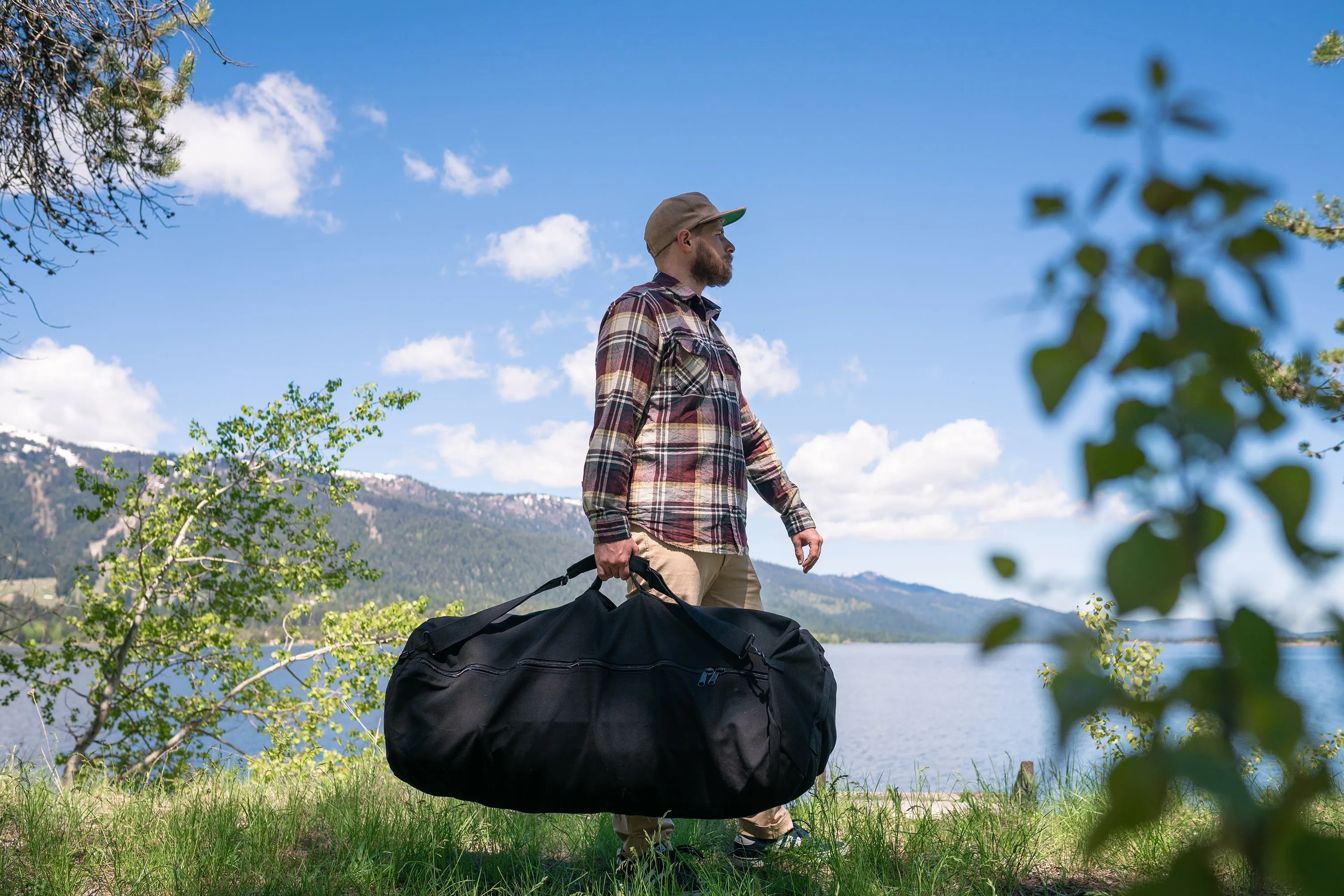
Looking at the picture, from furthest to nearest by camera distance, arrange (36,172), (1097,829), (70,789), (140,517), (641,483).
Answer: (140,517)
(36,172)
(70,789)
(641,483)
(1097,829)

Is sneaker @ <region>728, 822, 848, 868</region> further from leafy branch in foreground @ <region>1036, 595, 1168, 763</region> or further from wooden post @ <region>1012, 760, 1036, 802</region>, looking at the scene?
leafy branch in foreground @ <region>1036, 595, 1168, 763</region>

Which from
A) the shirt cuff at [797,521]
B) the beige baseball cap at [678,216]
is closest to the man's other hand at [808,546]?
the shirt cuff at [797,521]

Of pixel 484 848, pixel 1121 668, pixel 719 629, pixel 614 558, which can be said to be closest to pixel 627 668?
pixel 719 629

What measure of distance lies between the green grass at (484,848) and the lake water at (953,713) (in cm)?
37

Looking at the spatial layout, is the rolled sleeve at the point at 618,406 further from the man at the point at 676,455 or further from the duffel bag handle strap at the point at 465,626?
the duffel bag handle strap at the point at 465,626

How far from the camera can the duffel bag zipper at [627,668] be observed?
2.22m

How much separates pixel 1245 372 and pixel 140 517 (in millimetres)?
9171

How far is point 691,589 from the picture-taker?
9.23 feet

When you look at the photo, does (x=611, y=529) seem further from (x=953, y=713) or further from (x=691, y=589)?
(x=953, y=713)

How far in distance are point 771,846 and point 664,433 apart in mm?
1396

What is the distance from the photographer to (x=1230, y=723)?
0.50 metres

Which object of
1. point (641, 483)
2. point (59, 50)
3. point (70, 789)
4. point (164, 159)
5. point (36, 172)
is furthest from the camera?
point (164, 159)

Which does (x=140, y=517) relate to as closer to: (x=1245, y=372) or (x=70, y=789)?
(x=70, y=789)

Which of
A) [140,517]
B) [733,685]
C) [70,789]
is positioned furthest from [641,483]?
[140,517]
